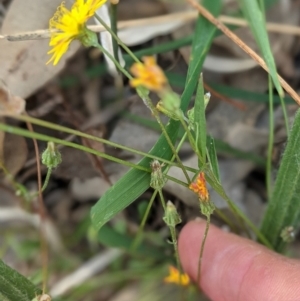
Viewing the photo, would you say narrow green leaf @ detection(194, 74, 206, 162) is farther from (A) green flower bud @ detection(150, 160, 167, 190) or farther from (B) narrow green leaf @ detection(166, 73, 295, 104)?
(B) narrow green leaf @ detection(166, 73, 295, 104)

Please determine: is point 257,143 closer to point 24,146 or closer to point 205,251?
point 205,251

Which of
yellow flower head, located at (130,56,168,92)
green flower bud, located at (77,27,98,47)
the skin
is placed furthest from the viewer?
the skin

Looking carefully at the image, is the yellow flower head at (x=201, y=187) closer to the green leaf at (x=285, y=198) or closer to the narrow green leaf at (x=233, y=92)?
the green leaf at (x=285, y=198)

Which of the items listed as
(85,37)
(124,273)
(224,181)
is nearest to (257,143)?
(224,181)

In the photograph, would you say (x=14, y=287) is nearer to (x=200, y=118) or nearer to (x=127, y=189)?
(x=127, y=189)

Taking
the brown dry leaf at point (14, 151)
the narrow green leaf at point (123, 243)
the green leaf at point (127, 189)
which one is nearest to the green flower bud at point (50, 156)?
the green leaf at point (127, 189)

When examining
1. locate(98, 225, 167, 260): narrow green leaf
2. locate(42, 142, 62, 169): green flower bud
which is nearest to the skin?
locate(98, 225, 167, 260): narrow green leaf

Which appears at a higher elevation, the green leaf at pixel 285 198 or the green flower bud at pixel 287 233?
the green leaf at pixel 285 198
